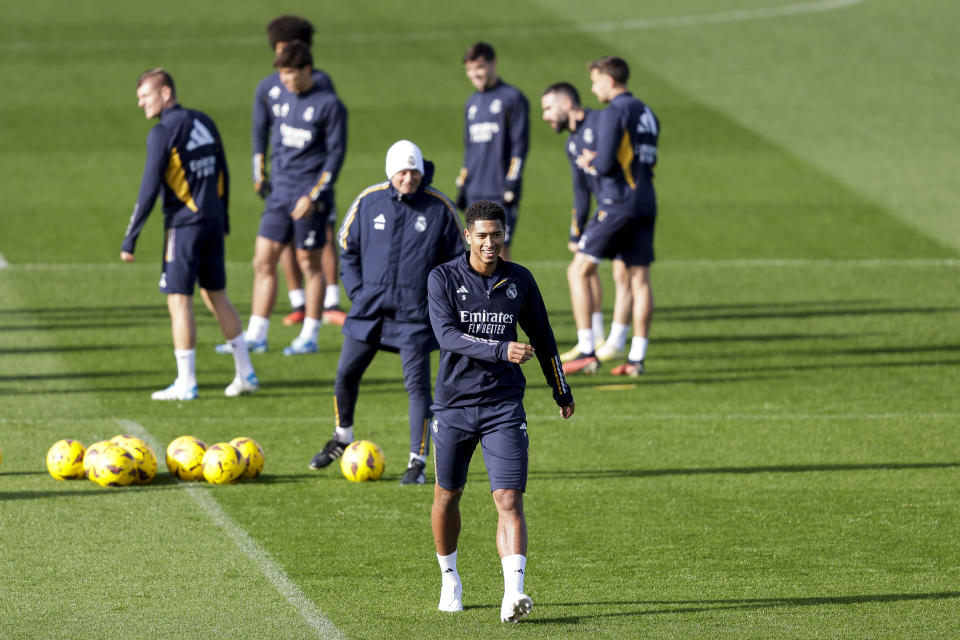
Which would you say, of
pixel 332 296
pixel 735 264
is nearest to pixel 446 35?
pixel 735 264

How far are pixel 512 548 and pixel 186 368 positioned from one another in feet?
19.9

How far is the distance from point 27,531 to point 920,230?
18.1 m

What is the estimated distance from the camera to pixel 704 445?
11445mm

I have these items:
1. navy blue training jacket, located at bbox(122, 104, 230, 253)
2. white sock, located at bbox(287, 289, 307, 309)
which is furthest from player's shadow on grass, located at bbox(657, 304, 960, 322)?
navy blue training jacket, located at bbox(122, 104, 230, 253)

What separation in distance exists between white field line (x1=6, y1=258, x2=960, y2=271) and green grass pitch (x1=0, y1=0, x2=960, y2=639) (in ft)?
0.32

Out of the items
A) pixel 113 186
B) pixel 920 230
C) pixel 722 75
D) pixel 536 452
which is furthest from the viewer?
pixel 722 75

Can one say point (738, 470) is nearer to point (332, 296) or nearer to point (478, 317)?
point (478, 317)

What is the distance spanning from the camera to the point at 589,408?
12.7 m

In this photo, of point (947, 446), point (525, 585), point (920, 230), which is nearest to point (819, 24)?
point (920, 230)

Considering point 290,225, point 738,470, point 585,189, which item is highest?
point 585,189

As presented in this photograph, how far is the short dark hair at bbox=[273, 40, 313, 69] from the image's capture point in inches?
539

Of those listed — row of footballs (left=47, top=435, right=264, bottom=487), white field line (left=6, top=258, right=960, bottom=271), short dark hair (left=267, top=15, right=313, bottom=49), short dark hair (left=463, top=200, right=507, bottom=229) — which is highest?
short dark hair (left=267, top=15, right=313, bottom=49)

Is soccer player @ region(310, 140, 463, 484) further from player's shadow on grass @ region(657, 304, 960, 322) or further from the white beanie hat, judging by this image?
player's shadow on grass @ region(657, 304, 960, 322)

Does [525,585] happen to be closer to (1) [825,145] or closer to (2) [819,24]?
(1) [825,145]
